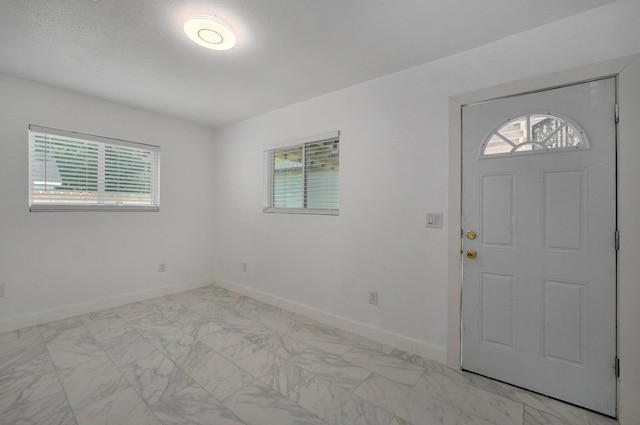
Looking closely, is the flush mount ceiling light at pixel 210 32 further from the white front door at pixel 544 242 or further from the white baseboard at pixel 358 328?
the white baseboard at pixel 358 328

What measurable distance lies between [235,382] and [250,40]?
8.32 feet

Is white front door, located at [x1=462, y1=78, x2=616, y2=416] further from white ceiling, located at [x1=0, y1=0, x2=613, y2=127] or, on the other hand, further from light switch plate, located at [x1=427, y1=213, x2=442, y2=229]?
white ceiling, located at [x1=0, y1=0, x2=613, y2=127]

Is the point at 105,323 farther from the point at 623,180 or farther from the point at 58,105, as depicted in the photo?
the point at 623,180

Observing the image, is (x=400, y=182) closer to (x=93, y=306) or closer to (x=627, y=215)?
(x=627, y=215)

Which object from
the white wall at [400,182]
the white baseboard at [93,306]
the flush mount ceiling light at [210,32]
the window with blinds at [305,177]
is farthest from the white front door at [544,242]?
the white baseboard at [93,306]

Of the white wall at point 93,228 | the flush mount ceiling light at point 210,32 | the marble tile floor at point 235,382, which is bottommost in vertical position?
the marble tile floor at point 235,382

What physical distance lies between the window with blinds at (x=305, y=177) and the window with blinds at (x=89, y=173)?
1632mm

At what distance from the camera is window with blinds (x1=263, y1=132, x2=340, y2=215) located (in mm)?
3102

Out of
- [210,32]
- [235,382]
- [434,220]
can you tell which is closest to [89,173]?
[210,32]

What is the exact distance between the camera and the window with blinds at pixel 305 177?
122 inches

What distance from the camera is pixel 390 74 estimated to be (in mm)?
2584

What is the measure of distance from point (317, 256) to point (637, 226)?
8.12 feet

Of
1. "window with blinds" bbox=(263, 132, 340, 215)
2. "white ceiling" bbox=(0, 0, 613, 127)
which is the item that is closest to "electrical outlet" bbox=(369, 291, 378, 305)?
"window with blinds" bbox=(263, 132, 340, 215)

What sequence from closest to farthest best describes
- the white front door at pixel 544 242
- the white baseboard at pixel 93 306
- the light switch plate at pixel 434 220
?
the white front door at pixel 544 242 → the light switch plate at pixel 434 220 → the white baseboard at pixel 93 306
